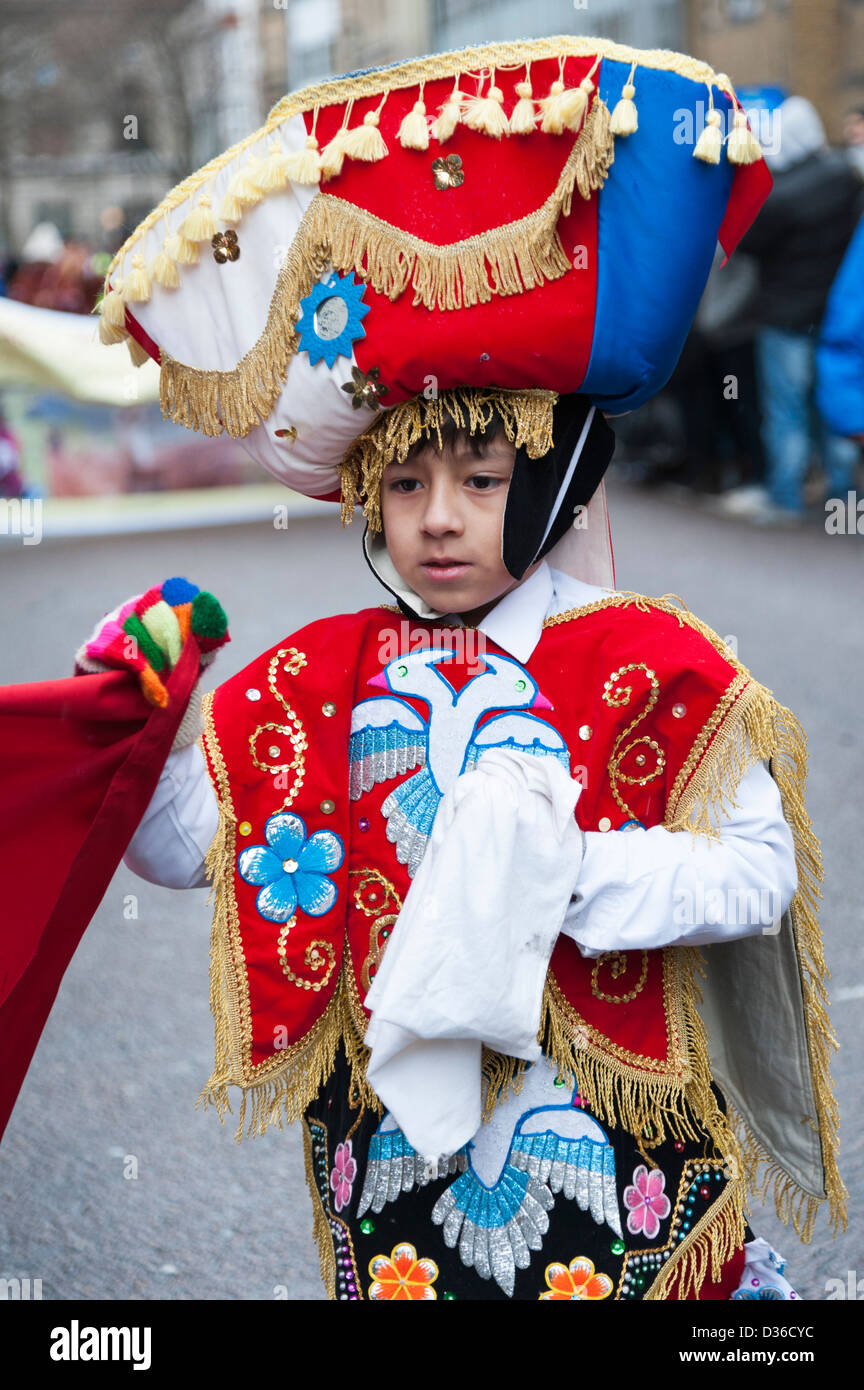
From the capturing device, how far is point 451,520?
2.06 m

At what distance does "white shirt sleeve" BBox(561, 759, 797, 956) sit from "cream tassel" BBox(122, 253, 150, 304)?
919 millimetres

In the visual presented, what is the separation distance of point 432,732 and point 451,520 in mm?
284

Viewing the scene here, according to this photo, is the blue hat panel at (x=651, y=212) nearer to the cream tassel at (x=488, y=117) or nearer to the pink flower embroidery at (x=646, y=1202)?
the cream tassel at (x=488, y=117)

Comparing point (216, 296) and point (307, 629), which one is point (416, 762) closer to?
point (307, 629)

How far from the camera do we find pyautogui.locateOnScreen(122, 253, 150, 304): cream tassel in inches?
83.5

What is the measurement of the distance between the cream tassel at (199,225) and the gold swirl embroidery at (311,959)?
2.94 feet

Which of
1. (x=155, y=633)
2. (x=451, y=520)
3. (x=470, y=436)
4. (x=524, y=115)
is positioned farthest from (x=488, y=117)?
(x=155, y=633)

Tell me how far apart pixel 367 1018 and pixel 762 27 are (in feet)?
53.5

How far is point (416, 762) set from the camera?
2145 mm

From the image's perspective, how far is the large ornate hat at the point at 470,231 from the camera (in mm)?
1961
